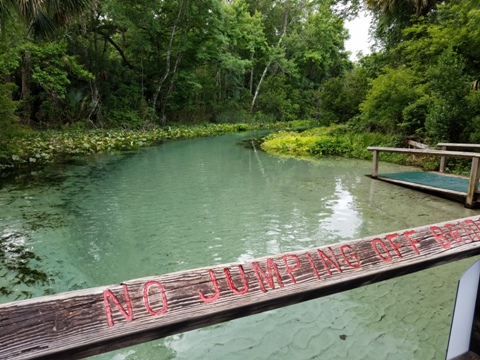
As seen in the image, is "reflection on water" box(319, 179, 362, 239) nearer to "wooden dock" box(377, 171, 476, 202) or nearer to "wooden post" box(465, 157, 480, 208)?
"wooden dock" box(377, 171, 476, 202)

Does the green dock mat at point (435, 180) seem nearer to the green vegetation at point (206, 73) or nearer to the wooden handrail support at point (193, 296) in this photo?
the green vegetation at point (206, 73)

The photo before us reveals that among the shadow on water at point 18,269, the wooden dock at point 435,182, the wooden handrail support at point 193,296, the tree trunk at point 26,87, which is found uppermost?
the tree trunk at point 26,87

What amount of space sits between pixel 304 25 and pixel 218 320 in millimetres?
38142

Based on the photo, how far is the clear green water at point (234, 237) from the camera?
240 centimetres

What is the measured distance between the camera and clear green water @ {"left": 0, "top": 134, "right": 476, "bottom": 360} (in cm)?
240

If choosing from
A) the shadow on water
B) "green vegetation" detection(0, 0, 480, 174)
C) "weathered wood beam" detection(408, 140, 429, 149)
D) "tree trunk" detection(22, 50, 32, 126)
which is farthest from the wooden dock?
"tree trunk" detection(22, 50, 32, 126)

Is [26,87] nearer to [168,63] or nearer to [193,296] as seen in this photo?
[168,63]

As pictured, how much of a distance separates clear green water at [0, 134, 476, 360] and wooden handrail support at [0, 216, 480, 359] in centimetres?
130

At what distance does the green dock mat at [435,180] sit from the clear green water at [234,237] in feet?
1.35

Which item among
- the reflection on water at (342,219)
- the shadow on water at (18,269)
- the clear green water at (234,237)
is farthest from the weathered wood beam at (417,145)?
the shadow on water at (18,269)

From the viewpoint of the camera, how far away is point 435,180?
268 inches

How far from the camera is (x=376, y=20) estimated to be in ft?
51.6

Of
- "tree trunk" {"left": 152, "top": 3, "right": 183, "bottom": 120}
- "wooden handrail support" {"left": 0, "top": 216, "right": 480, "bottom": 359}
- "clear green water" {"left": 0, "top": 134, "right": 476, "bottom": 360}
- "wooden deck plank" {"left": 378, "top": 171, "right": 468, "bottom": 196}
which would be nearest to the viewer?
"wooden handrail support" {"left": 0, "top": 216, "right": 480, "bottom": 359}

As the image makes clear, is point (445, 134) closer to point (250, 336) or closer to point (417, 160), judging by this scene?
point (417, 160)
